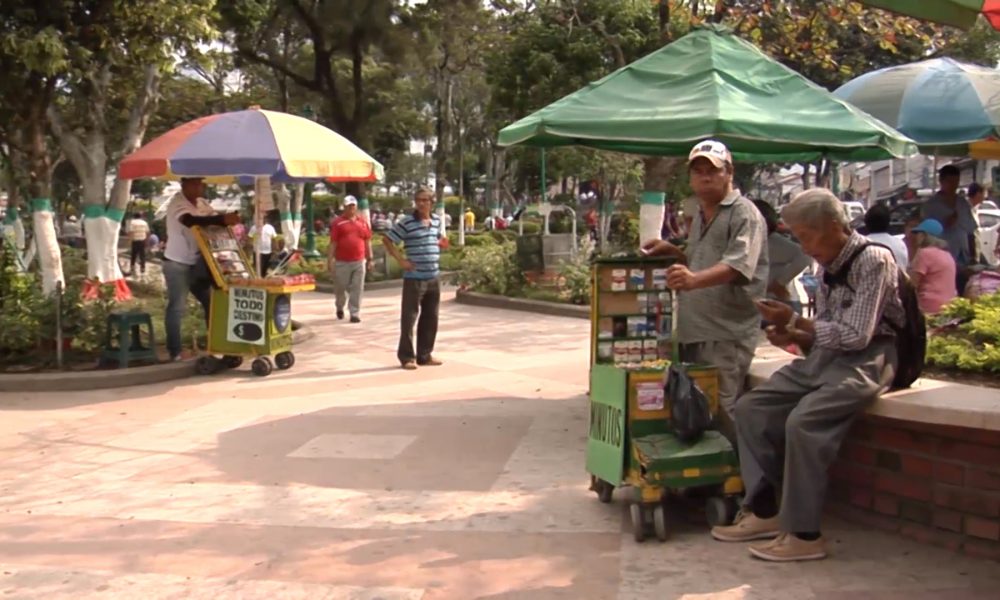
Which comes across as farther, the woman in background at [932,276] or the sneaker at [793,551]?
the woman in background at [932,276]

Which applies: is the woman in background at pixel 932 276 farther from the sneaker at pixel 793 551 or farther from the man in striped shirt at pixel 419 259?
the man in striped shirt at pixel 419 259

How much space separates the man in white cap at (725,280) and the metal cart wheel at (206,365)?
5.98m

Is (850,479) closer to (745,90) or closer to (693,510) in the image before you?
(693,510)

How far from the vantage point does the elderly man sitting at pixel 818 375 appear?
4402 millimetres

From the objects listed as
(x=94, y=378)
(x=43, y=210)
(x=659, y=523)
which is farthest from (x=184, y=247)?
(x=659, y=523)

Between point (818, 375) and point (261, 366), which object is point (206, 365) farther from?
point (818, 375)

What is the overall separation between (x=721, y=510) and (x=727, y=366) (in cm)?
79

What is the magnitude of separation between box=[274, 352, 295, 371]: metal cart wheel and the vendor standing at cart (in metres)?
0.86

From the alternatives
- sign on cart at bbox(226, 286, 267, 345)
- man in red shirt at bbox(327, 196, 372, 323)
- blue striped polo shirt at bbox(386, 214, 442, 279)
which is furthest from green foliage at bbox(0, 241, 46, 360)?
man in red shirt at bbox(327, 196, 372, 323)

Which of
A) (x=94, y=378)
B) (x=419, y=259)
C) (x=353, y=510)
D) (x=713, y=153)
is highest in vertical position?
(x=713, y=153)

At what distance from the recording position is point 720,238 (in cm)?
529

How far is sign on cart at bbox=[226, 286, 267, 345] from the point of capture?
991 centimetres

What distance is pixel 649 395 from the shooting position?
505cm

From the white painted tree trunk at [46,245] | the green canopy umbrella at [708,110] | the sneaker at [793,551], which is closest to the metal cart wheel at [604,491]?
the sneaker at [793,551]
